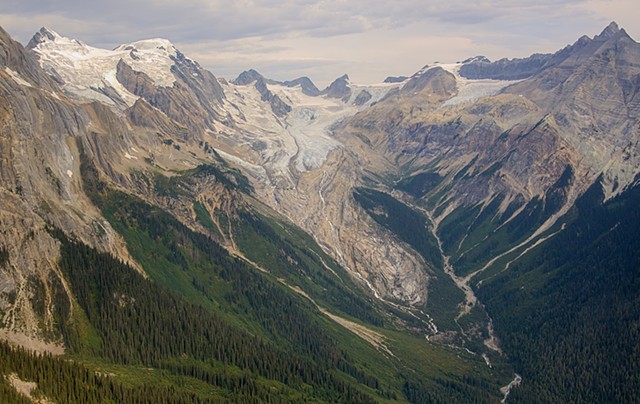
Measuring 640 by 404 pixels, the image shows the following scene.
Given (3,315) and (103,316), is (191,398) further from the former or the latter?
(3,315)

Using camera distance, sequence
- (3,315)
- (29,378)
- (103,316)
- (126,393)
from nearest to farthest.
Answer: (29,378) < (126,393) < (3,315) < (103,316)

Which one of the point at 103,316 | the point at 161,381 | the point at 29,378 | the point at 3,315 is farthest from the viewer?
the point at 103,316

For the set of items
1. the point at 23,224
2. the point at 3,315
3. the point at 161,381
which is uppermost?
the point at 23,224

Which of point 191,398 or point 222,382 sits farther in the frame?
point 222,382

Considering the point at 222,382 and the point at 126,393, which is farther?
the point at 222,382

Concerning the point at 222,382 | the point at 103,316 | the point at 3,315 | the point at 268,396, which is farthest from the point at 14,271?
the point at 268,396

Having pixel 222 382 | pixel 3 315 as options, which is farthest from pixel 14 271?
pixel 222 382

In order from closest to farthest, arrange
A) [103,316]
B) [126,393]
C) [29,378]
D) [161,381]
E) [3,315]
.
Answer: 1. [29,378]
2. [126,393]
3. [3,315]
4. [161,381]
5. [103,316]

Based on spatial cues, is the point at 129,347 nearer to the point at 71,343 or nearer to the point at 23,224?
the point at 71,343

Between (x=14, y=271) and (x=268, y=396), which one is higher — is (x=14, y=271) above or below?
above
